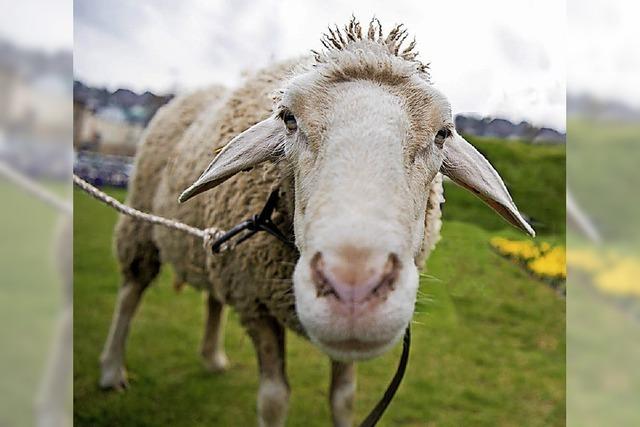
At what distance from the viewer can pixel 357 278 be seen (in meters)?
1.66

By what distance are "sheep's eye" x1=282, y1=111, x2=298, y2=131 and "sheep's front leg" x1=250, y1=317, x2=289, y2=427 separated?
0.97 m

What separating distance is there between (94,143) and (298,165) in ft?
6.76

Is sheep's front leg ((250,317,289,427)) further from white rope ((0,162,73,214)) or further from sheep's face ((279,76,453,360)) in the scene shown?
white rope ((0,162,73,214))

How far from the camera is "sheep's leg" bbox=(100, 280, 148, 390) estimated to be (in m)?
3.72

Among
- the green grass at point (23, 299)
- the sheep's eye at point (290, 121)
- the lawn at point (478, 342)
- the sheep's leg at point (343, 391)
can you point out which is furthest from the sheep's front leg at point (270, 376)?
the green grass at point (23, 299)

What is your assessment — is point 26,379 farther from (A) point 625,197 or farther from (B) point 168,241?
(A) point 625,197

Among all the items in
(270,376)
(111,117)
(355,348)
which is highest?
(111,117)

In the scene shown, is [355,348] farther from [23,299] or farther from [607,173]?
[23,299]

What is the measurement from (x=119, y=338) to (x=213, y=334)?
0.52m

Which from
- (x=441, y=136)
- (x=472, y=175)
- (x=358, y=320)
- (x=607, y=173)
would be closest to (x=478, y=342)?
(x=607, y=173)

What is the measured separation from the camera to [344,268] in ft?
5.44

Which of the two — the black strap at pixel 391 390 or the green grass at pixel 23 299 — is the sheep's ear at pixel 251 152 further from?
the green grass at pixel 23 299

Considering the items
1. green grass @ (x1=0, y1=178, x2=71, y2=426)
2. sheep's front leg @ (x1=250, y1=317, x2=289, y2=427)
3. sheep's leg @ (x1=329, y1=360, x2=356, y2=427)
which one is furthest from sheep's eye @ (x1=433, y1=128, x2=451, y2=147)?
green grass @ (x1=0, y1=178, x2=71, y2=426)

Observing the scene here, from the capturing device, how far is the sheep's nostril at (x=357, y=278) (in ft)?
5.44
